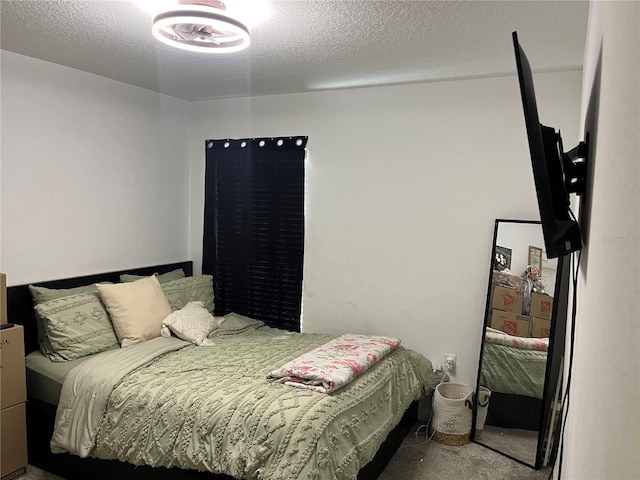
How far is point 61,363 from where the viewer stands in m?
3.01

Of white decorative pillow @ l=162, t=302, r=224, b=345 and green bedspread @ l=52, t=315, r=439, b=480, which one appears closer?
green bedspread @ l=52, t=315, r=439, b=480

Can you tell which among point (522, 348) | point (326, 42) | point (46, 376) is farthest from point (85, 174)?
point (522, 348)

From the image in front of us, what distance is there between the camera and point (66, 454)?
284cm

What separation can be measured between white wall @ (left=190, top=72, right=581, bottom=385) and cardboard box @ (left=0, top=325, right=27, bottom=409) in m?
2.03

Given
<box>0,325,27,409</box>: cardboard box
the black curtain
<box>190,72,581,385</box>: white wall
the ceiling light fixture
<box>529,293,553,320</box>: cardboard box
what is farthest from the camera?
the black curtain

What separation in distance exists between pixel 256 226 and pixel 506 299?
204cm

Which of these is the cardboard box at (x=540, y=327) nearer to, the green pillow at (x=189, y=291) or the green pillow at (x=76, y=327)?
the green pillow at (x=189, y=291)

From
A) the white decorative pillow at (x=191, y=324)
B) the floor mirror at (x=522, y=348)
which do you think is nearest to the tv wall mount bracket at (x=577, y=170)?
the floor mirror at (x=522, y=348)

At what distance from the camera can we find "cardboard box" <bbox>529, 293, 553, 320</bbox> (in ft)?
10.3

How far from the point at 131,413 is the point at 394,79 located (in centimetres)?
266

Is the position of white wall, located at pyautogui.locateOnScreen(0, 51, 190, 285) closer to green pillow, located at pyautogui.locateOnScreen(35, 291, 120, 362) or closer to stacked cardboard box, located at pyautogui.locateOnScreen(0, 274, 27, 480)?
green pillow, located at pyautogui.locateOnScreen(35, 291, 120, 362)

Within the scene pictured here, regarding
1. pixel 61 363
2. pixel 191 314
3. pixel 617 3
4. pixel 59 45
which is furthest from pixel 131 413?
pixel 617 3

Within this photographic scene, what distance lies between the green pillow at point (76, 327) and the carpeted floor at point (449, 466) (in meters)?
0.69

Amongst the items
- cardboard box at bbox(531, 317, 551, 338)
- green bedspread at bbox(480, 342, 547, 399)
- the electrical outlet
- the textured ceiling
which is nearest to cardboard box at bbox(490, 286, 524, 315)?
cardboard box at bbox(531, 317, 551, 338)
